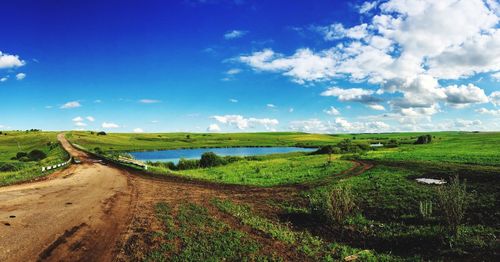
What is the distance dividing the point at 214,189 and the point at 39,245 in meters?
15.2

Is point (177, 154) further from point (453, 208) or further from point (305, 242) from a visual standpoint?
point (453, 208)

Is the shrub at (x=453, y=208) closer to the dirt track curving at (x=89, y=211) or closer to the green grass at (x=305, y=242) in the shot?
the green grass at (x=305, y=242)

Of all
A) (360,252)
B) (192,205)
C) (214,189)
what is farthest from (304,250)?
(214,189)

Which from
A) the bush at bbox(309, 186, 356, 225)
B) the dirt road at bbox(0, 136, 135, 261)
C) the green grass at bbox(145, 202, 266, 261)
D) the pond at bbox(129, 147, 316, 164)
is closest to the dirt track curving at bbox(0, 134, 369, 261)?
the dirt road at bbox(0, 136, 135, 261)

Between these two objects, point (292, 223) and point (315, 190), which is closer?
point (292, 223)

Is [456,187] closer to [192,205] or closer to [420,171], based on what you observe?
[192,205]

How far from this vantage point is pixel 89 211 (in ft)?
60.3

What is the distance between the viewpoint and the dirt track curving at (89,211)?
12.5 metres

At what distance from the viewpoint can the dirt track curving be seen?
491 inches

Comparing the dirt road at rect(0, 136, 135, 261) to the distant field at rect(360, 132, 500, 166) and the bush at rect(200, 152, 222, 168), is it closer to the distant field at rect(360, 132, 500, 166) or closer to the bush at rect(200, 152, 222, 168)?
the bush at rect(200, 152, 222, 168)

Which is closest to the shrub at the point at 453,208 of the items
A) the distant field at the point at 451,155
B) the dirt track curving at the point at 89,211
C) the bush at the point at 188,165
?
the dirt track curving at the point at 89,211

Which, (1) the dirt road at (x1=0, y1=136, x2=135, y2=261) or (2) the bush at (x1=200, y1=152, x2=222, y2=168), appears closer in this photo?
(1) the dirt road at (x1=0, y1=136, x2=135, y2=261)

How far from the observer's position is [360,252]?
42.7ft

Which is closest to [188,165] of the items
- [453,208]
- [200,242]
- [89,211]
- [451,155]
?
[89,211]
